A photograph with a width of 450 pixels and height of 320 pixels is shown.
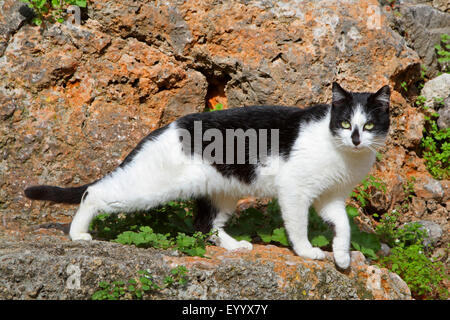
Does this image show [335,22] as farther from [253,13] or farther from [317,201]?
[317,201]

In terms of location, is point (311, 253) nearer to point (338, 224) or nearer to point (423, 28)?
point (338, 224)

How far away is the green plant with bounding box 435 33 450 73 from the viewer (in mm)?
6840

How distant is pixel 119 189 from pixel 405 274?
9.03ft

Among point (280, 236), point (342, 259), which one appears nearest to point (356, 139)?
point (342, 259)

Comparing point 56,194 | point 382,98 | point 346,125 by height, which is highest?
point 382,98

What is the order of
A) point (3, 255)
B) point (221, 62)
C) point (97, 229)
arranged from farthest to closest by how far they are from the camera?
point (221, 62) < point (97, 229) < point (3, 255)

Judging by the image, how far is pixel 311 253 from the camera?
3.79 metres

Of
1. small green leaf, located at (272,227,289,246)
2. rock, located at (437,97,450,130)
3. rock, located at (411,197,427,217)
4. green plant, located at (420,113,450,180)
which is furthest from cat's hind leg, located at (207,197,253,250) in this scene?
rock, located at (437,97,450,130)

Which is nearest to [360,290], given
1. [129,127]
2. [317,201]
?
[317,201]

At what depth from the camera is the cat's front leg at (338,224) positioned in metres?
3.68

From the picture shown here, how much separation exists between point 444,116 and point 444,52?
1116 mm

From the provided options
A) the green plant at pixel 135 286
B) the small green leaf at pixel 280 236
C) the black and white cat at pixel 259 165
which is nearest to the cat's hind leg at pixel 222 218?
the black and white cat at pixel 259 165

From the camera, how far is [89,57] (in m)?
5.30

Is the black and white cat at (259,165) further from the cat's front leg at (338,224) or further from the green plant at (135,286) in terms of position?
the green plant at (135,286)
